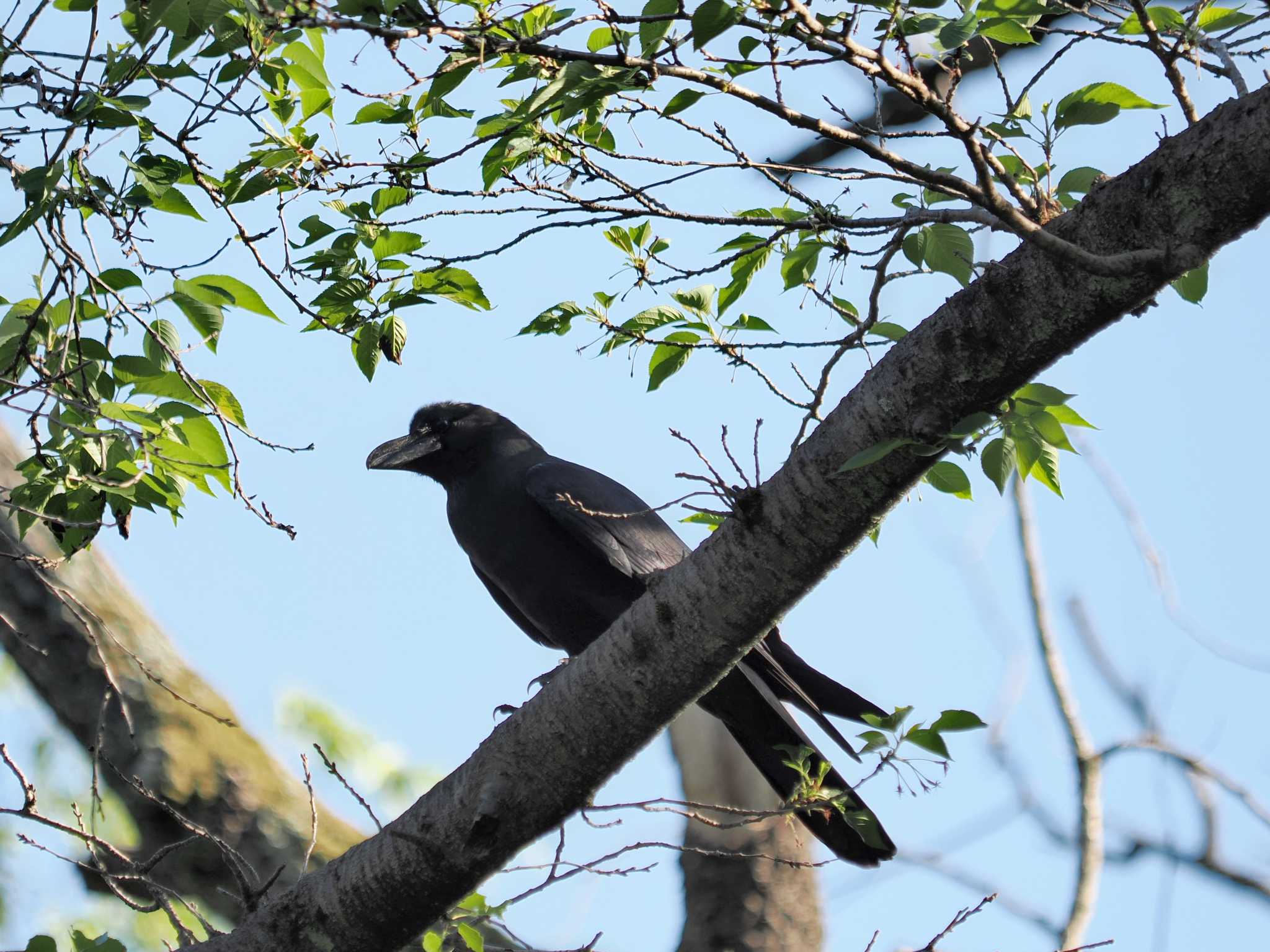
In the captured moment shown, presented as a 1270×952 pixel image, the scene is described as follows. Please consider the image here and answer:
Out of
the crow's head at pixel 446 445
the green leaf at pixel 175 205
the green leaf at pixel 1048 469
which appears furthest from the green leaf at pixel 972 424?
the crow's head at pixel 446 445

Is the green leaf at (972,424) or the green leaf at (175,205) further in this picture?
the green leaf at (175,205)

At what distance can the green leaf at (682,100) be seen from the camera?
8.11 ft

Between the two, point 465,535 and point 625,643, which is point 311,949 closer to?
point 625,643

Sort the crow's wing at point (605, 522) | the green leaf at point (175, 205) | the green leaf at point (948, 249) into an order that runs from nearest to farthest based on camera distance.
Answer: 1. the green leaf at point (948, 249)
2. the green leaf at point (175, 205)
3. the crow's wing at point (605, 522)

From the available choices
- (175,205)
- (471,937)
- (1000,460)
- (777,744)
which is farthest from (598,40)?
(777,744)

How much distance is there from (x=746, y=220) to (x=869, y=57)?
0.55 m

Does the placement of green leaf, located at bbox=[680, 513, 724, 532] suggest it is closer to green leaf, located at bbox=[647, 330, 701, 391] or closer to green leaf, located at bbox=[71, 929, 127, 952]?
green leaf, located at bbox=[647, 330, 701, 391]

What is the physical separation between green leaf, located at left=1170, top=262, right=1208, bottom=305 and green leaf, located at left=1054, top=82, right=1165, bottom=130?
42 cm

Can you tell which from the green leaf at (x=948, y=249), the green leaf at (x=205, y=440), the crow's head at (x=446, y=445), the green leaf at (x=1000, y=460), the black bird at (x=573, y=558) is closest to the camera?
the green leaf at (x=1000, y=460)

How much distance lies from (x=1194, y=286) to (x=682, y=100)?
4.10 feet

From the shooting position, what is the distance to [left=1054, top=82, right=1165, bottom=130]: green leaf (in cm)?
250

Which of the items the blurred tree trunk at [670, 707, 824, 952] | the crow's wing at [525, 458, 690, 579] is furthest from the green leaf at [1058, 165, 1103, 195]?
the blurred tree trunk at [670, 707, 824, 952]

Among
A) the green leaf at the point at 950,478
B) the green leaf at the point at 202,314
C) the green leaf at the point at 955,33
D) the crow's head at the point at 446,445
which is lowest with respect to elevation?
the green leaf at the point at 202,314

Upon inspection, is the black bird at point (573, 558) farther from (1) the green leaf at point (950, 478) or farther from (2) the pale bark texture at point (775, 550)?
(1) the green leaf at point (950, 478)
